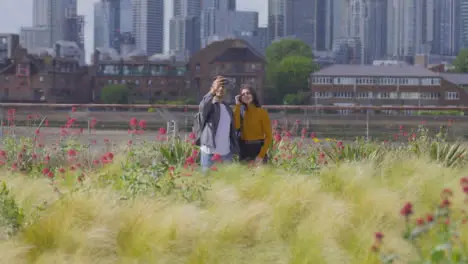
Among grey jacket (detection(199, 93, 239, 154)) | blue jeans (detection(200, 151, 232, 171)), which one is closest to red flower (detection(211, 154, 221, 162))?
blue jeans (detection(200, 151, 232, 171))

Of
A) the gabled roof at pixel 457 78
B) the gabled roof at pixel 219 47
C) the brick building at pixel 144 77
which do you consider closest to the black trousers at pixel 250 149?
the gabled roof at pixel 219 47

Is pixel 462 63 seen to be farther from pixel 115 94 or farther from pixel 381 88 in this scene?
pixel 115 94

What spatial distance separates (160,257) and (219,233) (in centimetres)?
60

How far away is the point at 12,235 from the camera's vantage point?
25.7ft

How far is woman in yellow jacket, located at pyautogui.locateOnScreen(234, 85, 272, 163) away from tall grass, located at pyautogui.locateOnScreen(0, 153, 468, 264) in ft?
6.86

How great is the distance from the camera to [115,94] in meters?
139

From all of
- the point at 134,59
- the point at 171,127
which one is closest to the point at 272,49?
the point at 134,59

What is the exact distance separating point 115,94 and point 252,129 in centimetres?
12761

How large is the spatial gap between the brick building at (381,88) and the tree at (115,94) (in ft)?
79.6

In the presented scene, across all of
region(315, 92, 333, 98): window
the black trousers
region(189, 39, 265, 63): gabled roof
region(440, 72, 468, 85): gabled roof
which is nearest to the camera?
the black trousers

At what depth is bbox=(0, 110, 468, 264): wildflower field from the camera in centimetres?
747

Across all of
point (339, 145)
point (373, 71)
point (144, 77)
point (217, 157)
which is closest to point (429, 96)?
point (373, 71)

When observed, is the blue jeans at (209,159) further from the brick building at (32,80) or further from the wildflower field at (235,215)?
the brick building at (32,80)

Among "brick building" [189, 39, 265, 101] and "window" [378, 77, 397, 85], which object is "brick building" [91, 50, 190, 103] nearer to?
"brick building" [189, 39, 265, 101]
